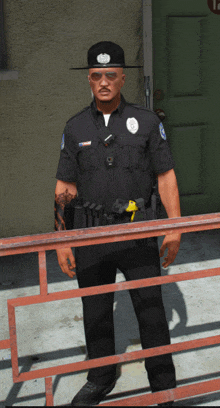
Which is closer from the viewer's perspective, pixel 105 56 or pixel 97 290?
pixel 97 290

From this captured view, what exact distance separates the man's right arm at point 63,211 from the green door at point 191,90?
2.48m

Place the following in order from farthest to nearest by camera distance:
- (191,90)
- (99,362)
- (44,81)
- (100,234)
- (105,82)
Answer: (191,90), (44,81), (105,82), (99,362), (100,234)

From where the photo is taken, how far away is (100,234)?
1.89 meters

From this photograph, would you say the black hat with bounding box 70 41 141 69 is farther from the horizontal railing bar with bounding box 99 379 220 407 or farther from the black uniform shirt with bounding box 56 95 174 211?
the horizontal railing bar with bounding box 99 379 220 407

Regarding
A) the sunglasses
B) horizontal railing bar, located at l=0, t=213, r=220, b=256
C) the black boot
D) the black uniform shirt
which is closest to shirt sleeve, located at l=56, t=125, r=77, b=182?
the black uniform shirt

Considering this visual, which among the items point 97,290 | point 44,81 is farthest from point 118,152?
point 44,81

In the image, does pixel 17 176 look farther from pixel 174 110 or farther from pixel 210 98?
pixel 210 98

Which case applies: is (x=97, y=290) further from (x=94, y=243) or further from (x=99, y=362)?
(x=99, y=362)

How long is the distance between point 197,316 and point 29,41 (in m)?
2.84

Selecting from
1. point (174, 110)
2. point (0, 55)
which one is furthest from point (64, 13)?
point (174, 110)

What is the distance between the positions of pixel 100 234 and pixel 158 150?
2.41 feet

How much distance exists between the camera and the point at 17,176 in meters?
4.59

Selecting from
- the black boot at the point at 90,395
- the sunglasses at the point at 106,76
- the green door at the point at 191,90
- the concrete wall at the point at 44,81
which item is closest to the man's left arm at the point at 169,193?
the sunglasses at the point at 106,76

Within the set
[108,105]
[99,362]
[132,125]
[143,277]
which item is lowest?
[99,362]
